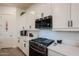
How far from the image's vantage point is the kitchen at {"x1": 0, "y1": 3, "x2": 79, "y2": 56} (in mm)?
2650

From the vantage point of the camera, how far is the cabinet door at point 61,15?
8.92ft

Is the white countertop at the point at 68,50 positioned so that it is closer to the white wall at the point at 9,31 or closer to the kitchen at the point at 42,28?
the kitchen at the point at 42,28

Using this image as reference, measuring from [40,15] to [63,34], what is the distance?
1012 millimetres

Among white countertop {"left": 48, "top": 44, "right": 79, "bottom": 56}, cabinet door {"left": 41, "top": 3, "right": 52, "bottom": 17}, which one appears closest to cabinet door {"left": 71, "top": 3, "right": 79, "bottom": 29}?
white countertop {"left": 48, "top": 44, "right": 79, "bottom": 56}

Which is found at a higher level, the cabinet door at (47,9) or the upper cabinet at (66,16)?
the cabinet door at (47,9)

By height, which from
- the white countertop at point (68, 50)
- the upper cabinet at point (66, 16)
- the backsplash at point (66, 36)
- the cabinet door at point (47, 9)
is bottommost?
the white countertop at point (68, 50)

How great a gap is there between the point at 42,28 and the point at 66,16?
1193mm

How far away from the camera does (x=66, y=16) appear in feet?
8.96

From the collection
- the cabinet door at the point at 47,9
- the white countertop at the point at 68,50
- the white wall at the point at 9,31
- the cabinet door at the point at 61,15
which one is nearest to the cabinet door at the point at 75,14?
the cabinet door at the point at 61,15

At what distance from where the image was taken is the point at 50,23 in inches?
127

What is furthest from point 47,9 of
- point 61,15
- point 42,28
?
point 61,15

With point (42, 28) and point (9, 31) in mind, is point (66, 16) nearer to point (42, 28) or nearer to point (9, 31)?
point (42, 28)

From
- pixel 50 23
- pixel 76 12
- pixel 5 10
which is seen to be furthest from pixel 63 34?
pixel 5 10

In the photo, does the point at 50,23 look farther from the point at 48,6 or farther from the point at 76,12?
the point at 76,12
